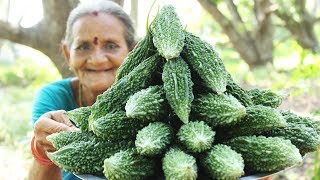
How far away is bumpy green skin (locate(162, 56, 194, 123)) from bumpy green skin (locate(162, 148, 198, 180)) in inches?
4.7

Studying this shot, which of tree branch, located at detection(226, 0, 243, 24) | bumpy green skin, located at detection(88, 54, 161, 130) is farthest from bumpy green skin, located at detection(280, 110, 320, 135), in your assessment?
tree branch, located at detection(226, 0, 243, 24)

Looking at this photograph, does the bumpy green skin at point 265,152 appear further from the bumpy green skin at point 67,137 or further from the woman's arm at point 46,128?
the woman's arm at point 46,128

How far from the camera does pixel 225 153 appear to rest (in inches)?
54.2

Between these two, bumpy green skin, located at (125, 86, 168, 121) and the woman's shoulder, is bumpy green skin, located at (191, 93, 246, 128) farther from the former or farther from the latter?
the woman's shoulder

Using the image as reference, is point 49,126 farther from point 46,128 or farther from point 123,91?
point 123,91

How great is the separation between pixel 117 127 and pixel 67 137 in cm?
23

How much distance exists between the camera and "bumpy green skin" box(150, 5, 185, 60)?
5.07 feet

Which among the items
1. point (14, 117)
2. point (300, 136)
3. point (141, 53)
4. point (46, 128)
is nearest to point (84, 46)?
point (46, 128)

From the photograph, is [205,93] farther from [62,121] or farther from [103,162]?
[62,121]

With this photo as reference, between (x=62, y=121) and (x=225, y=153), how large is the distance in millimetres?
778

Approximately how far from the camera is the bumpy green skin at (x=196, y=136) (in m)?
1.37

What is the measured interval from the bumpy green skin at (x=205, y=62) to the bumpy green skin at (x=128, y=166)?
32 centimetres

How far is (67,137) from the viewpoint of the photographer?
1.64m

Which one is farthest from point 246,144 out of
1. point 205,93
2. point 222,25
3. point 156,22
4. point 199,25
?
point 199,25
